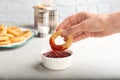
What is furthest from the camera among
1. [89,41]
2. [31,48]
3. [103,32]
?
[89,41]

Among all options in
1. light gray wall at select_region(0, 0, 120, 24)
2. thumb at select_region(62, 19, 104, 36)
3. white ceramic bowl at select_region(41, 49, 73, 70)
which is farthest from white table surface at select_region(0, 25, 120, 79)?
light gray wall at select_region(0, 0, 120, 24)

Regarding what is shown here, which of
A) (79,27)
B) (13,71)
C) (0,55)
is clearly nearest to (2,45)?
(0,55)

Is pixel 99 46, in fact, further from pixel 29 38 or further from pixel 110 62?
pixel 29 38

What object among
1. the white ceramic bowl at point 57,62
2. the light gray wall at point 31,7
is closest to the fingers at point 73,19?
the white ceramic bowl at point 57,62

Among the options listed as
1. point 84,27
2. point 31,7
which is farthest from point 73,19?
point 31,7

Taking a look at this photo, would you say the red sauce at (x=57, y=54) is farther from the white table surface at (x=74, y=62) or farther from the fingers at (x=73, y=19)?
the fingers at (x=73, y=19)

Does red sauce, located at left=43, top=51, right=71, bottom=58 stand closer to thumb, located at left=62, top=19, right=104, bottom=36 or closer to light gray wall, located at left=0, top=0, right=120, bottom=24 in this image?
thumb, located at left=62, top=19, right=104, bottom=36
